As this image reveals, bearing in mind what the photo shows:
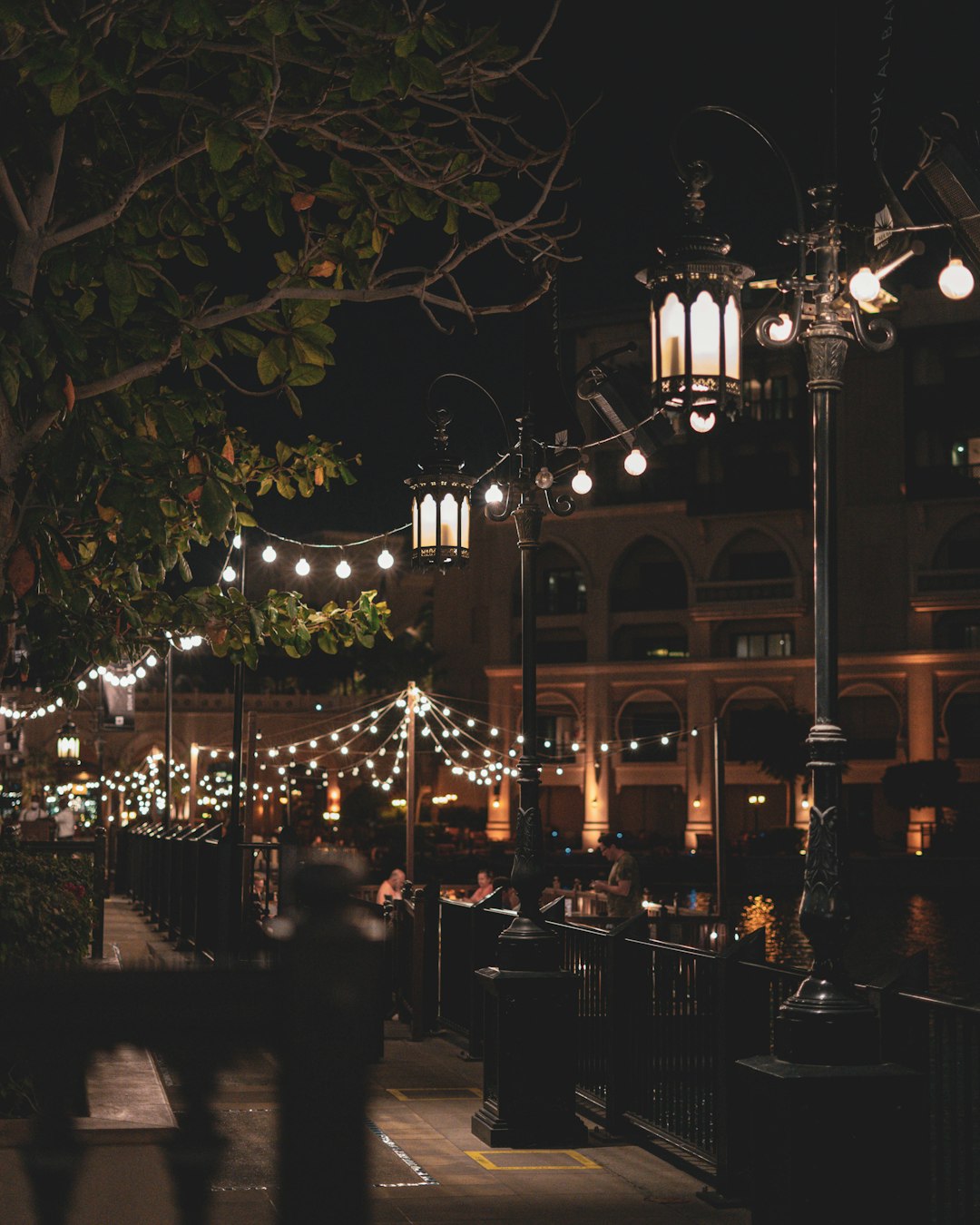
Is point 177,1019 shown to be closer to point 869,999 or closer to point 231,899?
point 869,999

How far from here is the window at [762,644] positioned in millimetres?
65438

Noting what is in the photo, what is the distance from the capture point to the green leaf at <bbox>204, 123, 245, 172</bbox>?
7.09 m

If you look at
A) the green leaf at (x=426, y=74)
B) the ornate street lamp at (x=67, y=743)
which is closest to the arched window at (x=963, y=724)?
the ornate street lamp at (x=67, y=743)

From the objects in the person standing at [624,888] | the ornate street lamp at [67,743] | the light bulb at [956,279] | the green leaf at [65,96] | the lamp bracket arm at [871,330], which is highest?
the green leaf at [65,96]

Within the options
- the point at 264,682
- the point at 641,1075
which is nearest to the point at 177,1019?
the point at 641,1075

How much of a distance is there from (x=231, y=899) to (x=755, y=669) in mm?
49434

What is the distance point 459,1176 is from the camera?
8.54 m

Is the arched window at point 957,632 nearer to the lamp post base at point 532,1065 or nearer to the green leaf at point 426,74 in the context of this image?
the lamp post base at point 532,1065

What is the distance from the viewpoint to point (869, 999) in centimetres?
698

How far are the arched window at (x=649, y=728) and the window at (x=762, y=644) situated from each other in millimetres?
3987

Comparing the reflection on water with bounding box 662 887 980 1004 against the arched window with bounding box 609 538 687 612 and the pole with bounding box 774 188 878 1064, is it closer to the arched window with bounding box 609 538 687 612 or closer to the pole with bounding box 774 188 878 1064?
the pole with bounding box 774 188 878 1064

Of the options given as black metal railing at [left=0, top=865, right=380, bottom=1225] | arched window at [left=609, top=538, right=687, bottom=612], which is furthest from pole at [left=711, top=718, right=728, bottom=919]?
arched window at [left=609, top=538, right=687, bottom=612]

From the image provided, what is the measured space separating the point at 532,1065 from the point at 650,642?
59618 mm

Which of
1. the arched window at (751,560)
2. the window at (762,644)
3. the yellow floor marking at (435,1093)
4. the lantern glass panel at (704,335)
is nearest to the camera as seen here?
the lantern glass panel at (704,335)
